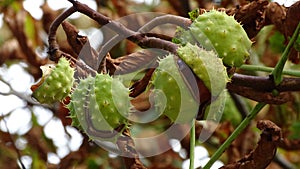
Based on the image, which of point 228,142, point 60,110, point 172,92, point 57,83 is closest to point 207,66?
point 172,92

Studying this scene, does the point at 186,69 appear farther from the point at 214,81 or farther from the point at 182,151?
the point at 182,151

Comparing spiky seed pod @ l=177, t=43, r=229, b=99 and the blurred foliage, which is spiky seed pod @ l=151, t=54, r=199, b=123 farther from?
the blurred foliage

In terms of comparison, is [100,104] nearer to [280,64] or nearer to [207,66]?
[207,66]

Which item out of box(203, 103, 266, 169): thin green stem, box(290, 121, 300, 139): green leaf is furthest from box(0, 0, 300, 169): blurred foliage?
box(203, 103, 266, 169): thin green stem

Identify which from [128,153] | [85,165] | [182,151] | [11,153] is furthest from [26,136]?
[128,153]

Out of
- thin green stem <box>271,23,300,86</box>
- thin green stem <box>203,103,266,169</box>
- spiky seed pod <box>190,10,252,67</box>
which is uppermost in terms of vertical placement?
spiky seed pod <box>190,10,252,67</box>

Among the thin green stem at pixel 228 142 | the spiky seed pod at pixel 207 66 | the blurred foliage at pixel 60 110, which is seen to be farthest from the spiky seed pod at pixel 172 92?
the blurred foliage at pixel 60 110

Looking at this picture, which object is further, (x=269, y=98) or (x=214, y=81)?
(x=269, y=98)
